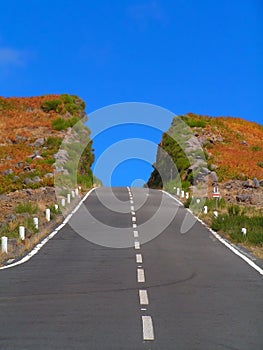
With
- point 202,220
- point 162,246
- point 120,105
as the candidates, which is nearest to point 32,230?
point 162,246

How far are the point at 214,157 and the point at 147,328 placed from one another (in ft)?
174

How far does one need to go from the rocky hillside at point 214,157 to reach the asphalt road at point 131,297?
22739mm

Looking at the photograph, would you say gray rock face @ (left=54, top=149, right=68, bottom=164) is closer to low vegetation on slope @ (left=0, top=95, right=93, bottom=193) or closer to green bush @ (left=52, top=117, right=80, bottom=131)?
low vegetation on slope @ (left=0, top=95, right=93, bottom=193)

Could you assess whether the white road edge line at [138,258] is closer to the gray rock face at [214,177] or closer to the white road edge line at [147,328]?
the white road edge line at [147,328]

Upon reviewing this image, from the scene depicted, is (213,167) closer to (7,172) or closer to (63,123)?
(7,172)

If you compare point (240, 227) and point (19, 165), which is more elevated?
point (19, 165)

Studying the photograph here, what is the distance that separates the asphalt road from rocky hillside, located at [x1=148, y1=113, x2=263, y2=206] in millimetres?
22739

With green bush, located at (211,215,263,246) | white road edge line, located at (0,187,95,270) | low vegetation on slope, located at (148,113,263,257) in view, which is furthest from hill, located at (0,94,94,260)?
low vegetation on slope, located at (148,113,263,257)

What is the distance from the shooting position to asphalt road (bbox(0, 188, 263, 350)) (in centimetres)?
767

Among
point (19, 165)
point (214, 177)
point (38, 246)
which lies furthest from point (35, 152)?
point (38, 246)

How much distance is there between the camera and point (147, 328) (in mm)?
8188

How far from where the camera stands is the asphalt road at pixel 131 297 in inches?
302

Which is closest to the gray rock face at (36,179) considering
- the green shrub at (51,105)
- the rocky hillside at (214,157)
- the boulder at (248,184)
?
the rocky hillside at (214,157)

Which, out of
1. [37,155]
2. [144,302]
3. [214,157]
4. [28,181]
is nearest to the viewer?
[144,302]
